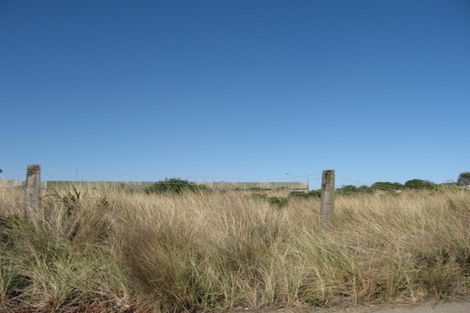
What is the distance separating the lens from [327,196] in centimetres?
833

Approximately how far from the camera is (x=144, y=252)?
5246mm

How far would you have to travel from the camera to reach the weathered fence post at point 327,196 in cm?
824

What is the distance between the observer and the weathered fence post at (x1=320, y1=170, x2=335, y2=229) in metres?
8.24

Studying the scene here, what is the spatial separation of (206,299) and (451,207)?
22.6 feet

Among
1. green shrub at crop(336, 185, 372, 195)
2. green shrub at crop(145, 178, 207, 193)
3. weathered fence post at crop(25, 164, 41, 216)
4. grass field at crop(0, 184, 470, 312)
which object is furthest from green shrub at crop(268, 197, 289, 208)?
weathered fence post at crop(25, 164, 41, 216)

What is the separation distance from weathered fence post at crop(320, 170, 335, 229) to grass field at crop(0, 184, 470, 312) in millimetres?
535

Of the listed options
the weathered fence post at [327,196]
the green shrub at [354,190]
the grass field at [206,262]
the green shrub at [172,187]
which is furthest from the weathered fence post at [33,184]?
the green shrub at [354,190]

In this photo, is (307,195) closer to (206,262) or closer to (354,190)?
(354,190)

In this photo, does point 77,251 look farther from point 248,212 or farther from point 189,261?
point 248,212

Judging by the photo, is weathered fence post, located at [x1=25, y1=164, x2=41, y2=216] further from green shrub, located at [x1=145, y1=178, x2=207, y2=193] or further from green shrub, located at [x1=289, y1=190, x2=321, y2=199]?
green shrub, located at [x1=289, y1=190, x2=321, y2=199]

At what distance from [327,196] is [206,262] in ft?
11.7

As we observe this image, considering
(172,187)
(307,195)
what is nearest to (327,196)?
(172,187)

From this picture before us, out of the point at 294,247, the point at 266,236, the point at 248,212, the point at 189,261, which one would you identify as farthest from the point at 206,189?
the point at 189,261

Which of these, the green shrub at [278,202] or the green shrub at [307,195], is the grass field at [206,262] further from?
the green shrub at [307,195]
